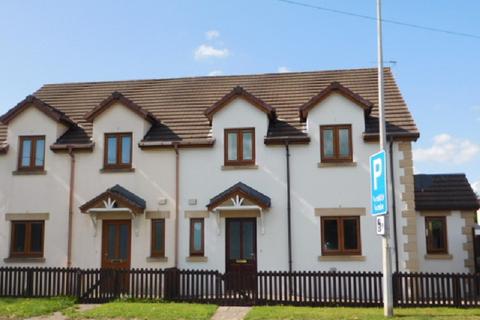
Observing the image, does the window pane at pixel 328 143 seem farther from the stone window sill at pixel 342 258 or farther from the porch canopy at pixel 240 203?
the stone window sill at pixel 342 258

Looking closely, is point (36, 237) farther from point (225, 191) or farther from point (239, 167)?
point (239, 167)

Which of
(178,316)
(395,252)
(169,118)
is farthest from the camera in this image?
(169,118)

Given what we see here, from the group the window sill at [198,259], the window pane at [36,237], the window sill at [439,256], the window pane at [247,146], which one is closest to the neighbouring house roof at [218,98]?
the window pane at [247,146]

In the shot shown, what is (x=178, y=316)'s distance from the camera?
43.4 ft

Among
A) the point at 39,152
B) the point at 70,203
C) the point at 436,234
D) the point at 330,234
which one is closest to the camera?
the point at 330,234

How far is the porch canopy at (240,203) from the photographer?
17.8 meters

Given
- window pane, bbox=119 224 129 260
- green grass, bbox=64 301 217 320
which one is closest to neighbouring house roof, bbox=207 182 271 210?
window pane, bbox=119 224 129 260

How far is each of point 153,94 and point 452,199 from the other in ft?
43.7

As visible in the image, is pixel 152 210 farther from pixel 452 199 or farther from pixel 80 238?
pixel 452 199

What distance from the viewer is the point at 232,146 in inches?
748

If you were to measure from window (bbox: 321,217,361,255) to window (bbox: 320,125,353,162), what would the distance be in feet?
7.16

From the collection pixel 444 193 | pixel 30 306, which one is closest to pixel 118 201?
→ pixel 30 306

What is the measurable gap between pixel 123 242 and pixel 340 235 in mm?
7933

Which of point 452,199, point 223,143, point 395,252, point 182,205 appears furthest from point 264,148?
point 452,199
